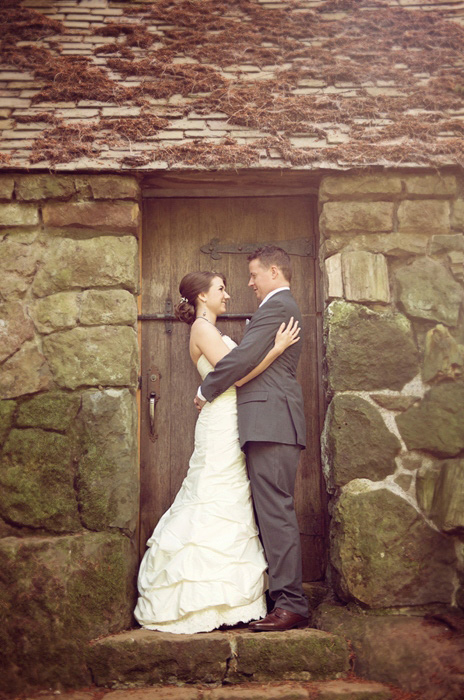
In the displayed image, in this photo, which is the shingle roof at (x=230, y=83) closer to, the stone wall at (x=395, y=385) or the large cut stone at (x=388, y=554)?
the stone wall at (x=395, y=385)

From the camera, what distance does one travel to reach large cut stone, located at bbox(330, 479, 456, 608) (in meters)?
3.71

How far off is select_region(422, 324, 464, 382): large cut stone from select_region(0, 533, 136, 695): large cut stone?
2.00m

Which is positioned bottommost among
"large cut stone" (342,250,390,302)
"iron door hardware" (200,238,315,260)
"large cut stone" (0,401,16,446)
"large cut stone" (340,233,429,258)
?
"large cut stone" (0,401,16,446)

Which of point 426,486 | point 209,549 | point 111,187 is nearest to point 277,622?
point 209,549

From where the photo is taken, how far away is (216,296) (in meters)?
4.19

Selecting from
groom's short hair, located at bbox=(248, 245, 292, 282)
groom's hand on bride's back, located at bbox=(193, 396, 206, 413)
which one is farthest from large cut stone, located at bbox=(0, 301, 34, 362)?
groom's short hair, located at bbox=(248, 245, 292, 282)

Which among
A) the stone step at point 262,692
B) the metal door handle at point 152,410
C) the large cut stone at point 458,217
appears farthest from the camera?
the metal door handle at point 152,410

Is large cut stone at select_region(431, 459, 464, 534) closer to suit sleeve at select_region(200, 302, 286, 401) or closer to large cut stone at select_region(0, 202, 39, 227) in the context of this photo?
suit sleeve at select_region(200, 302, 286, 401)

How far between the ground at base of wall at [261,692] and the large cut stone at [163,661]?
5 centimetres

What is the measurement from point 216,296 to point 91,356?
835mm

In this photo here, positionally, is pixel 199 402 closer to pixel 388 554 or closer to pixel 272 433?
pixel 272 433

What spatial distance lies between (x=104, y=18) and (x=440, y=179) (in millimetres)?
2549

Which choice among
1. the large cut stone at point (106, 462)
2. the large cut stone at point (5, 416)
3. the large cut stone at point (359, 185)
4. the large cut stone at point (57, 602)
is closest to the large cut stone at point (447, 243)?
the large cut stone at point (359, 185)

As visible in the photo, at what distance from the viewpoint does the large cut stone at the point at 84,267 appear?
4.07m
